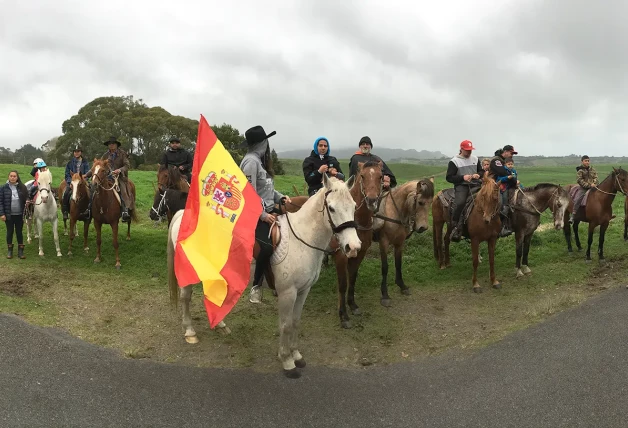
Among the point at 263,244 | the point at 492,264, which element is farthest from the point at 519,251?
the point at 263,244

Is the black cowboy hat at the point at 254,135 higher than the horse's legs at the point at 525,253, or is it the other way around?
the black cowboy hat at the point at 254,135

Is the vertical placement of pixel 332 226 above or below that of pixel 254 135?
below

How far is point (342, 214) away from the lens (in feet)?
15.9

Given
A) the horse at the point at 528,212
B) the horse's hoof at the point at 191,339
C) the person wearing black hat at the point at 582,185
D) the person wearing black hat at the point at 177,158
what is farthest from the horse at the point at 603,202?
the person wearing black hat at the point at 177,158

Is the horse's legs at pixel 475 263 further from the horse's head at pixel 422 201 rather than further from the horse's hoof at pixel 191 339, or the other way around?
the horse's hoof at pixel 191 339

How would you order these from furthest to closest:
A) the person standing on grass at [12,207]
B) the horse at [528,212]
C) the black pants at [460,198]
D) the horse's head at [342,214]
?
1. the person standing on grass at [12,207]
2. the horse at [528,212]
3. the black pants at [460,198]
4. the horse's head at [342,214]

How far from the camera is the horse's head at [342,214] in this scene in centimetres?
476

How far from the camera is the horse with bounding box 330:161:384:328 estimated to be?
6.93 meters

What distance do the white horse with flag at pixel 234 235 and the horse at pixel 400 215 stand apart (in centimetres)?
307

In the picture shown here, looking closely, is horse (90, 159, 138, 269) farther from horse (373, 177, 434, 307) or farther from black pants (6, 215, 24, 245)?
horse (373, 177, 434, 307)

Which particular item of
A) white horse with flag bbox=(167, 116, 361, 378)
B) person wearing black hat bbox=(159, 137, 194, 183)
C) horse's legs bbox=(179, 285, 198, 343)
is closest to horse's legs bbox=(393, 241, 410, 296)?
white horse with flag bbox=(167, 116, 361, 378)

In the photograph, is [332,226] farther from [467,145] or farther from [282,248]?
[467,145]

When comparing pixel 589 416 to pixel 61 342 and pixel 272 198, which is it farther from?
pixel 61 342

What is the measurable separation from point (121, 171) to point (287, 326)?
855 cm
